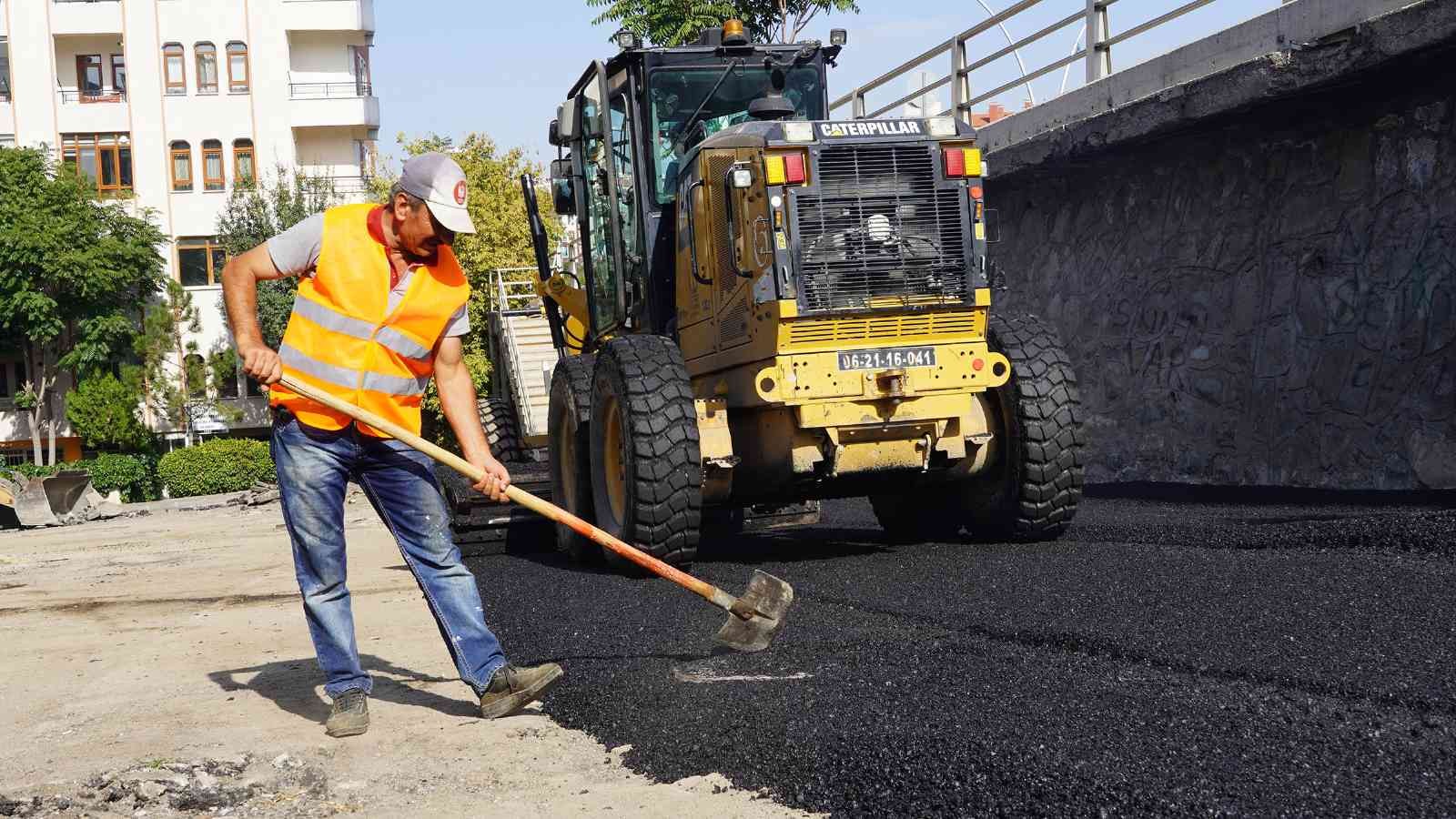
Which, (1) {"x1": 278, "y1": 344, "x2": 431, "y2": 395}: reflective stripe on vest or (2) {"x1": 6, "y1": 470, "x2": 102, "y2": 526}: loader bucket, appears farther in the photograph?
(2) {"x1": 6, "y1": 470, "x2": 102, "y2": 526}: loader bucket

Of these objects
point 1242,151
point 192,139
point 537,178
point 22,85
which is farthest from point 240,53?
point 1242,151

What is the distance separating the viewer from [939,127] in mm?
7484

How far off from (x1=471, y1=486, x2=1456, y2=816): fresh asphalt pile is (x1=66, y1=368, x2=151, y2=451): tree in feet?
103

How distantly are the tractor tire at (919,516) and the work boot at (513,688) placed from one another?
417 cm

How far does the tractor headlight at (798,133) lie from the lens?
7.26 m

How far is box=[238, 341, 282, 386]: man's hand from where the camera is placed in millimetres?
4477

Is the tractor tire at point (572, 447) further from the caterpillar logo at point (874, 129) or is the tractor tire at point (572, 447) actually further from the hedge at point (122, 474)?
the hedge at point (122, 474)

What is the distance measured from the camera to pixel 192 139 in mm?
40375

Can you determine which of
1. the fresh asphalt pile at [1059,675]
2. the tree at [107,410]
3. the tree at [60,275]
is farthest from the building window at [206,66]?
the fresh asphalt pile at [1059,675]

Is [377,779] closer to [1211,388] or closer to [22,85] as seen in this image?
[1211,388]

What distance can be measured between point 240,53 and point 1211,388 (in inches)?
1369

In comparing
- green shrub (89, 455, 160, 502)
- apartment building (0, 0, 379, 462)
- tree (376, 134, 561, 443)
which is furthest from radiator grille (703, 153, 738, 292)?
apartment building (0, 0, 379, 462)

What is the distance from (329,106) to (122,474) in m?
13.0

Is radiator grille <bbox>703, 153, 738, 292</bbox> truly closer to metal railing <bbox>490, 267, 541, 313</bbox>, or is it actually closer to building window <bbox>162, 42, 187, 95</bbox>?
metal railing <bbox>490, 267, 541, 313</bbox>
